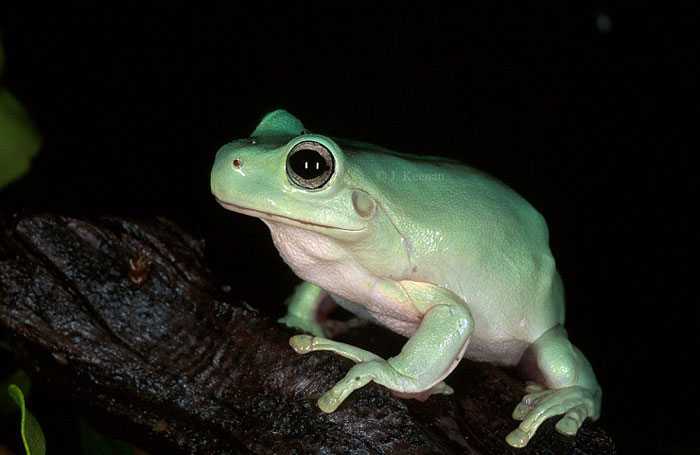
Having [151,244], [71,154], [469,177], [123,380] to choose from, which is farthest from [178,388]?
[71,154]

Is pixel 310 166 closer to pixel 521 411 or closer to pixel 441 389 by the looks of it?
pixel 441 389

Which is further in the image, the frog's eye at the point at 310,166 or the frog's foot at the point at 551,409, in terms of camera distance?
the frog's foot at the point at 551,409

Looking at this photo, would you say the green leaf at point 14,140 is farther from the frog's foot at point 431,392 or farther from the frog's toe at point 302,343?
the frog's foot at point 431,392

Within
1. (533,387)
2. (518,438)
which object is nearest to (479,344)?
(533,387)

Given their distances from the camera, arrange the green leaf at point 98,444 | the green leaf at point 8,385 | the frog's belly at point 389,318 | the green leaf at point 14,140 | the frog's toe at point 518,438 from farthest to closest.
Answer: the green leaf at point 14,140
the green leaf at point 8,385
the green leaf at point 98,444
the frog's belly at point 389,318
the frog's toe at point 518,438

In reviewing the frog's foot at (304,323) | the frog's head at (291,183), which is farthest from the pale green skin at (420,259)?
the frog's foot at (304,323)

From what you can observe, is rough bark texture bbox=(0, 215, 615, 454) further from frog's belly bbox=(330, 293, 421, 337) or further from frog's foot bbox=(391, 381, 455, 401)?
frog's belly bbox=(330, 293, 421, 337)

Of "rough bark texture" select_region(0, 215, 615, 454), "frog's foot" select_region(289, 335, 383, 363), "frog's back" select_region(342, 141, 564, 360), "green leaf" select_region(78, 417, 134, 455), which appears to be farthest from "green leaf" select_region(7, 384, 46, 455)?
"frog's back" select_region(342, 141, 564, 360)
